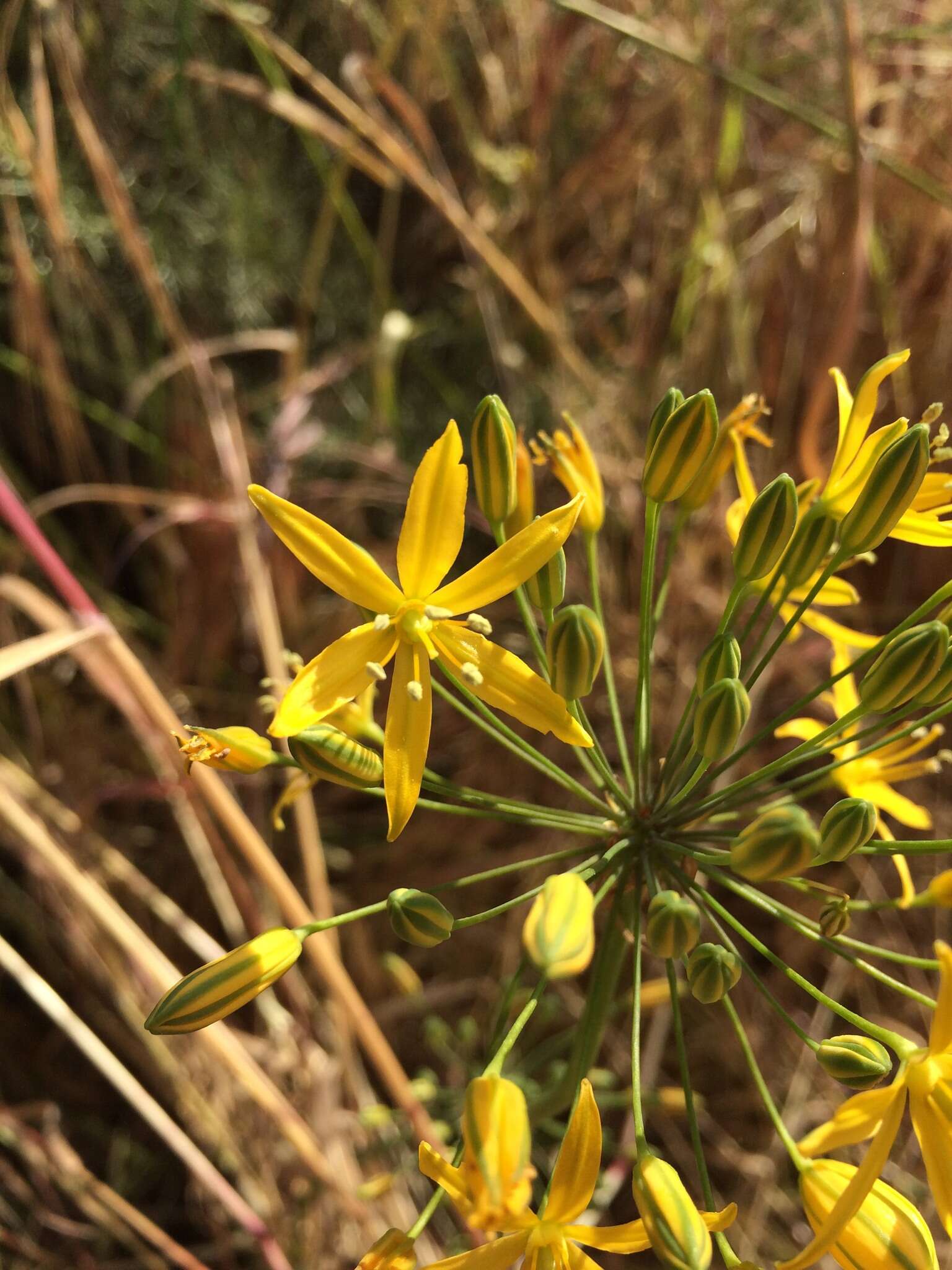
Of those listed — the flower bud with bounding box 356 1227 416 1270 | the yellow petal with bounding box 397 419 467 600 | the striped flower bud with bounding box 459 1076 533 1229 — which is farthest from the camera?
the yellow petal with bounding box 397 419 467 600

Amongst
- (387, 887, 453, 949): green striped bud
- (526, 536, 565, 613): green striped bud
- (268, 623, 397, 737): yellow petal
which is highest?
(526, 536, 565, 613): green striped bud

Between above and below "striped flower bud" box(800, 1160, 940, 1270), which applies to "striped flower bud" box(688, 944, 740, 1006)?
above

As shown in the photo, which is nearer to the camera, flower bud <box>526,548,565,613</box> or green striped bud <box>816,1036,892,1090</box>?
green striped bud <box>816,1036,892,1090</box>

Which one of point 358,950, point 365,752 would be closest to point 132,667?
point 365,752

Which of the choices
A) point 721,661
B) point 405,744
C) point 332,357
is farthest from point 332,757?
point 332,357

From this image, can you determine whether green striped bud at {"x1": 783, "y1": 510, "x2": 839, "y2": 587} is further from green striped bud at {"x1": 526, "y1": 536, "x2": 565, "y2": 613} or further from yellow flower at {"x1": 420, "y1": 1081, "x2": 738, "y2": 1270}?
yellow flower at {"x1": 420, "y1": 1081, "x2": 738, "y2": 1270}

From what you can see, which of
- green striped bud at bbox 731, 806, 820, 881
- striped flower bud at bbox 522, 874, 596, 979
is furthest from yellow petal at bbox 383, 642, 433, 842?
green striped bud at bbox 731, 806, 820, 881

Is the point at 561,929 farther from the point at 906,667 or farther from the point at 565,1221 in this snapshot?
the point at 906,667
